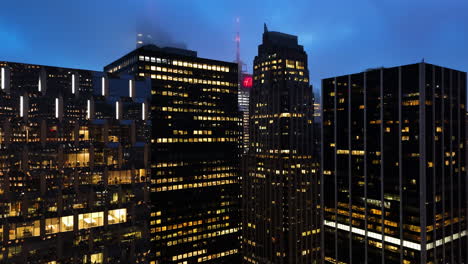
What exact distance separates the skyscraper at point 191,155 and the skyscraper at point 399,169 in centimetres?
4168

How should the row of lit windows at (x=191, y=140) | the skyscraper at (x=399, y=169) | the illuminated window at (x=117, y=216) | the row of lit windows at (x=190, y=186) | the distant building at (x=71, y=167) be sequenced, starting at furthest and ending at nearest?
the row of lit windows at (x=190, y=186)
the row of lit windows at (x=191, y=140)
the skyscraper at (x=399, y=169)
the illuminated window at (x=117, y=216)
the distant building at (x=71, y=167)

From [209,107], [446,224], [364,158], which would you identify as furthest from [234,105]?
[446,224]

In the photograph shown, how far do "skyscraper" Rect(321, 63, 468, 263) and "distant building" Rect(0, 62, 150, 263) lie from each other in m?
74.5

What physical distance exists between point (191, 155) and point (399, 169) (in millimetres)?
72767

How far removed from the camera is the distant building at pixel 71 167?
61.8 meters

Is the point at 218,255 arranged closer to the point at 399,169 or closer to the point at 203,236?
the point at 203,236

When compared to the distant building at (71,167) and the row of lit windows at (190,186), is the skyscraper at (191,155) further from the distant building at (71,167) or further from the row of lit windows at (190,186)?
the distant building at (71,167)

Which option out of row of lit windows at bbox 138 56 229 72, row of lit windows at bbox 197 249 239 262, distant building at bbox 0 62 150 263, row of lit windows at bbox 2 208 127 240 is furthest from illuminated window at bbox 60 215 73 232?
row of lit windows at bbox 197 249 239 262

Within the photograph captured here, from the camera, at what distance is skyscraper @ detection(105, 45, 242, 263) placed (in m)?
126

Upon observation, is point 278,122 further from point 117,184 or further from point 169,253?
point 117,184

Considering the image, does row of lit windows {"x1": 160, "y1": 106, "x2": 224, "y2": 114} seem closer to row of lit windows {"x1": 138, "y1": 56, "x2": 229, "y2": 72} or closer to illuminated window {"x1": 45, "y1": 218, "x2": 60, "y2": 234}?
row of lit windows {"x1": 138, "y1": 56, "x2": 229, "y2": 72}

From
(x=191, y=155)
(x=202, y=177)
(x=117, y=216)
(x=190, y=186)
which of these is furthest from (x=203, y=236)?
(x=117, y=216)

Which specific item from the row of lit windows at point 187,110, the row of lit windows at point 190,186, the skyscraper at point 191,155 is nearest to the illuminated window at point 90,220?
the skyscraper at point 191,155

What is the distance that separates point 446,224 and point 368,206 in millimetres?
23317
